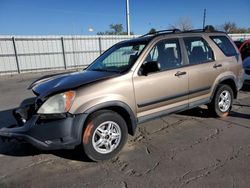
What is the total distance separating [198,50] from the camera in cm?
475

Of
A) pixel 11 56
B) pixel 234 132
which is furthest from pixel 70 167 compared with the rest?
pixel 11 56

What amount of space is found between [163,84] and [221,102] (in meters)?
1.95

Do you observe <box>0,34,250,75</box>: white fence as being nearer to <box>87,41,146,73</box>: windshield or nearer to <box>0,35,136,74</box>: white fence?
<box>0,35,136,74</box>: white fence

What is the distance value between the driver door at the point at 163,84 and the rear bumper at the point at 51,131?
1.08m

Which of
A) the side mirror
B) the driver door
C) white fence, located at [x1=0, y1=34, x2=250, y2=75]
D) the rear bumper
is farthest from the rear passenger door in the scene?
white fence, located at [x1=0, y1=34, x2=250, y2=75]

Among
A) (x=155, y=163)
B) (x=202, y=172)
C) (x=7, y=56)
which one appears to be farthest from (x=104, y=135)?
(x=7, y=56)

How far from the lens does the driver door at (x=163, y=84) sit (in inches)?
150

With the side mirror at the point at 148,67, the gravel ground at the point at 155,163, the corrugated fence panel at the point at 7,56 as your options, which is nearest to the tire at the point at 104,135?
the gravel ground at the point at 155,163

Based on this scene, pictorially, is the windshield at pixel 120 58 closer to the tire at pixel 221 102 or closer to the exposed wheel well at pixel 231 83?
the tire at pixel 221 102

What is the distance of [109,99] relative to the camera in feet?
11.2

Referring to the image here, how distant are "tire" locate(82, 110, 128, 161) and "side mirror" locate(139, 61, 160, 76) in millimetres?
817

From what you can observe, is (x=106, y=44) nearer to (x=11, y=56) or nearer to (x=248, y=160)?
(x=11, y=56)

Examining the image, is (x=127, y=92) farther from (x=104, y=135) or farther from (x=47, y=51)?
(x=47, y=51)

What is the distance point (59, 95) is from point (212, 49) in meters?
3.34
